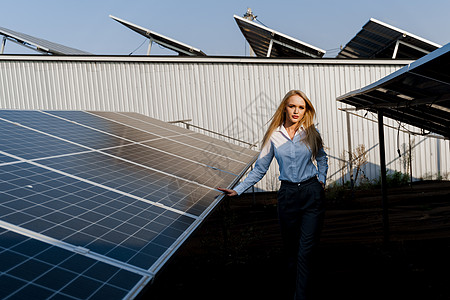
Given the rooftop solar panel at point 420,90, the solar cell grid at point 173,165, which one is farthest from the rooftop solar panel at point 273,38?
the solar cell grid at point 173,165

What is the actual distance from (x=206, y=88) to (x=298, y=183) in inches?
378

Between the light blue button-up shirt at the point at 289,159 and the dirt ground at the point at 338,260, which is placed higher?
the light blue button-up shirt at the point at 289,159

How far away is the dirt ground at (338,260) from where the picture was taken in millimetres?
5043

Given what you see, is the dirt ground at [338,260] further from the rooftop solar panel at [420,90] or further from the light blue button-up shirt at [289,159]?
the rooftop solar panel at [420,90]

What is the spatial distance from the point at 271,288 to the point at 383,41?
39.5 ft

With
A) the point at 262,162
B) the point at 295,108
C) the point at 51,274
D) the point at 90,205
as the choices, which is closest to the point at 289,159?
the point at 262,162

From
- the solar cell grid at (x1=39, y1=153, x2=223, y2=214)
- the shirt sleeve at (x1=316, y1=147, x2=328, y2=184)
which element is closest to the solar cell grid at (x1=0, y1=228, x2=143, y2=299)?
the solar cell grid at (x1=39, y1=153, x2=223, y2=214)

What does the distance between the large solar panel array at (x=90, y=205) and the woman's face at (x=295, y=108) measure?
1.15 metres

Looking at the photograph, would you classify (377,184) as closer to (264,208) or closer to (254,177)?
(264,208)

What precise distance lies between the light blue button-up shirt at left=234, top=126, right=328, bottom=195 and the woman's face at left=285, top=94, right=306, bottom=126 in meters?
0.14

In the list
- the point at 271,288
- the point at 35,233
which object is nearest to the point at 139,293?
the point at 35,233

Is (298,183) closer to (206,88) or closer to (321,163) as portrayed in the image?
(321,163)

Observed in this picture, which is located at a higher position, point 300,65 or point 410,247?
point 300,65

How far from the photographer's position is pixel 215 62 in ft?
41.9
